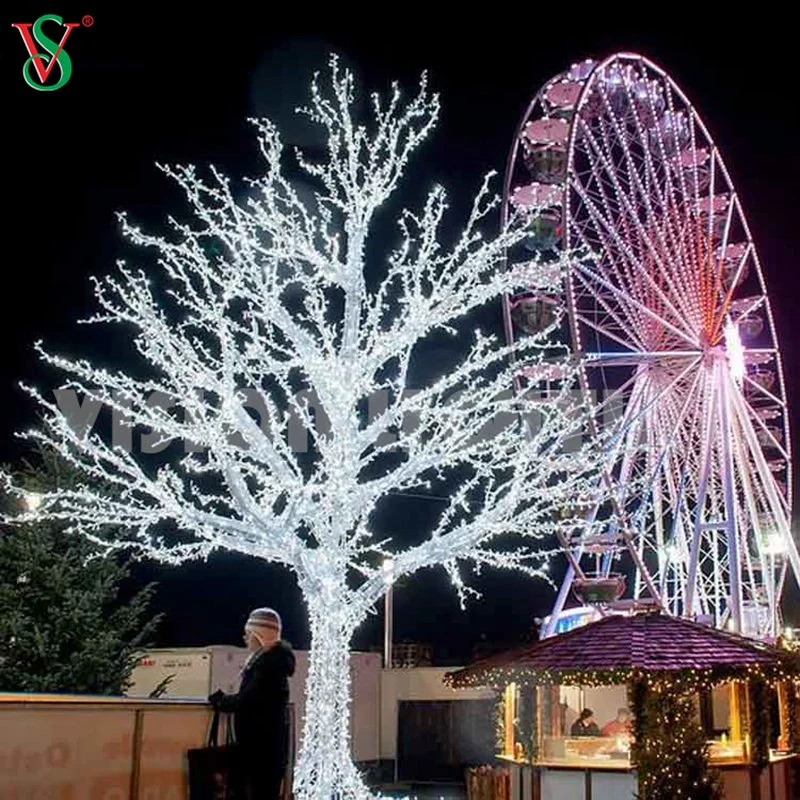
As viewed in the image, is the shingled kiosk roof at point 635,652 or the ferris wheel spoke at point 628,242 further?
the ferris wheel spoke at point 628,242

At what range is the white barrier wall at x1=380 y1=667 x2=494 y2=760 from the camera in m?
22.0

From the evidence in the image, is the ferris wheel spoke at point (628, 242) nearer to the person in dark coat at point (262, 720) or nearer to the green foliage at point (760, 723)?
the green foliage at point (760, 723)

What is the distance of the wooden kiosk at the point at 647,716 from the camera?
40.0 ft

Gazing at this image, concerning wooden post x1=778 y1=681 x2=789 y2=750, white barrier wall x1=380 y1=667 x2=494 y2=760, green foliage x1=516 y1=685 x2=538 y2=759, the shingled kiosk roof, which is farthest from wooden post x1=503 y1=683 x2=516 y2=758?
white barrier wall x1=380 y1=667 x2=494 y2=760

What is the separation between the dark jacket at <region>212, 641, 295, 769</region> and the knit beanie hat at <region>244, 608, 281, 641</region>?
424mm

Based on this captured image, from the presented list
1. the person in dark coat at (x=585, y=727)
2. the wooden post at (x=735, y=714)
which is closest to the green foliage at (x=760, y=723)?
the wooden post at (x=735, y=714)

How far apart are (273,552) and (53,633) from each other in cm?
697

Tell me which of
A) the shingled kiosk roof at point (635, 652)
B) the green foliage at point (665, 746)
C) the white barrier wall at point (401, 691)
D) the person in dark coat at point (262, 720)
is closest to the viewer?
the person in dark coat at point (262, 720)

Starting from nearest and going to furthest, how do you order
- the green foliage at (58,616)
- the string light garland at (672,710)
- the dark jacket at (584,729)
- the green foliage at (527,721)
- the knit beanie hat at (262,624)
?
the knit beanie hat at (262,624)
the string light garland at (672,710)
the green foliage at (527,721)
the green foliage at (58,616)
the dark jacket at (584,729)

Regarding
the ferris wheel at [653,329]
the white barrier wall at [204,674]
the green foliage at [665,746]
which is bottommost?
the green foliage at [665,746]

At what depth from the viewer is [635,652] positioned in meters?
12.3

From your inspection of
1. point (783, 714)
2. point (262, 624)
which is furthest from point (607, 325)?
point (262, 624)

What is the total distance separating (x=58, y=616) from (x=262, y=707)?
9.30 metres

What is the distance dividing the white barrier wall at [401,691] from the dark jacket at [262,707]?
15652mm
